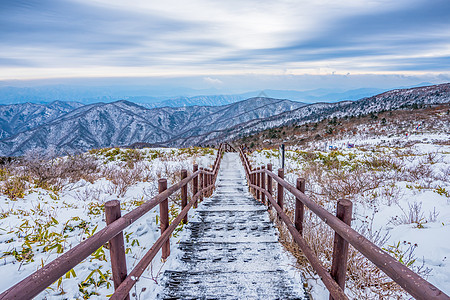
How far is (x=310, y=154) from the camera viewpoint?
1524cm

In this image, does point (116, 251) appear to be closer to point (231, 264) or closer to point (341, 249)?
point (231, 264)

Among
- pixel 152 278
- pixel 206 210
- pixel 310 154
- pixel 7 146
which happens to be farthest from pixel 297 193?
pixel 7 146

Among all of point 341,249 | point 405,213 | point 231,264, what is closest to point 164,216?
point 231,264

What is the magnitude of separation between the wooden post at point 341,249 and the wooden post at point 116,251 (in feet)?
7.06

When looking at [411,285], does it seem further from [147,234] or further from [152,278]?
[147,234]

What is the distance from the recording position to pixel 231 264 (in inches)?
136

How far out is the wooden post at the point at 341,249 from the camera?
2.26 metres

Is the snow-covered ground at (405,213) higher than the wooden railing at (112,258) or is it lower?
lower

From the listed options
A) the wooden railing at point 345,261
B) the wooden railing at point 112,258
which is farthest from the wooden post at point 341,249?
the wooden railing at point 112,258

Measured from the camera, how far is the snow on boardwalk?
9.38 ft

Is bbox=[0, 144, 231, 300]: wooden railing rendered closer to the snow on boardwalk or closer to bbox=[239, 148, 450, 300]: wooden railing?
the snow on boardwalk

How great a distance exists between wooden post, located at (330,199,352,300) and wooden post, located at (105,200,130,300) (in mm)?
2150

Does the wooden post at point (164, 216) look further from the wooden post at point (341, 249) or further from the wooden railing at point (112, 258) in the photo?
the wooden post at point (341, 249)

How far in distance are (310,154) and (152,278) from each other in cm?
1385
